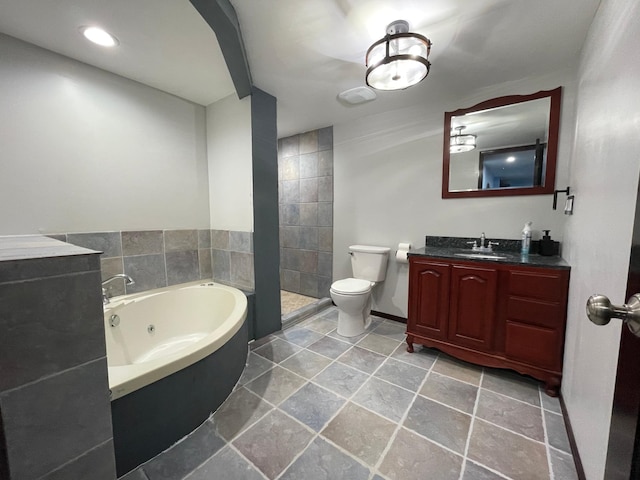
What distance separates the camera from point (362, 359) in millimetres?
2016

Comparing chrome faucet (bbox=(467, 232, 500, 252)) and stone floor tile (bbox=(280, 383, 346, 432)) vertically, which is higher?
chrome faucet (bbox=(467, 232, 500, 252))

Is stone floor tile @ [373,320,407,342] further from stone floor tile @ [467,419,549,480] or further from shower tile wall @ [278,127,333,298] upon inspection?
stone floor tile @ [467,419,549,480]

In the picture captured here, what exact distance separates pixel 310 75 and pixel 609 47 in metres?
1.65

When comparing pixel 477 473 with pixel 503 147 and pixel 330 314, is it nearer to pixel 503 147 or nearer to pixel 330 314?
pixel 330 314

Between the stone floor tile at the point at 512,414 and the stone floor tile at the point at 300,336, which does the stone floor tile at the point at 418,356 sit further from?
the stone floor tile at the point at 300,336

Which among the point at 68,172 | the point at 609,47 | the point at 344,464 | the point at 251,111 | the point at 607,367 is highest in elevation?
the point at 251,111

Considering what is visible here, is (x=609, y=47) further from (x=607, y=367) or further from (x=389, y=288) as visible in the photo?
(x=389, y=288)

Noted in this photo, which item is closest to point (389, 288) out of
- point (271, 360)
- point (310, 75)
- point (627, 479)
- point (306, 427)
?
point (271, 360)

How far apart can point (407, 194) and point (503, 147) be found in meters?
0.85

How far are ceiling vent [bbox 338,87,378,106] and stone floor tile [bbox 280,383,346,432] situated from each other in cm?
236

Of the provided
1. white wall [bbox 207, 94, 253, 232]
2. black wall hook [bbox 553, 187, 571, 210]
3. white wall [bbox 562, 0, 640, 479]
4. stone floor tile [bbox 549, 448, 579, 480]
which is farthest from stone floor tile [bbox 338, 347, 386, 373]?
black wall hook [bbox 553, 187, 571, 210]

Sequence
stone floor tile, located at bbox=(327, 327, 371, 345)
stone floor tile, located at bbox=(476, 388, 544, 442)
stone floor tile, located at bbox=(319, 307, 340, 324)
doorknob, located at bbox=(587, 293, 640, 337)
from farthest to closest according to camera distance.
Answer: stone floor tile, located at bbox=(319, 307, 340, 324) → stone floor tile, located at bbox=(327, 327, 371, 345) → stone floor tile, located at bbox=(476, 388, 544, 442) → doorknob, located at bbox=(587, 293, 640, 337)

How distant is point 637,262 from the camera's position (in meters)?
0.46

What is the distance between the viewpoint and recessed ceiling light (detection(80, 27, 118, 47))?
1489 mm
